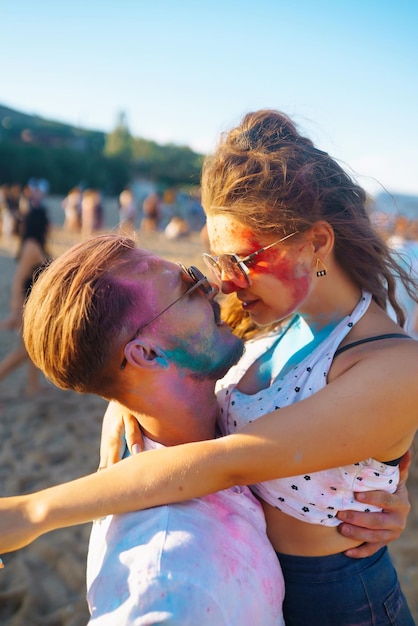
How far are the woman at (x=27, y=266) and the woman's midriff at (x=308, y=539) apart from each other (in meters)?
4.64

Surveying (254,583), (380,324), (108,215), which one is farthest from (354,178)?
(108,215)

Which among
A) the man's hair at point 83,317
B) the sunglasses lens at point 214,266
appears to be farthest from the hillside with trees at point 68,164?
the man's hair at point 83,317

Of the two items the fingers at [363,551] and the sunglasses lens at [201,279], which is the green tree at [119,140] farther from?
the fingers at [363,551]

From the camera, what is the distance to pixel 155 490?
1434 mm

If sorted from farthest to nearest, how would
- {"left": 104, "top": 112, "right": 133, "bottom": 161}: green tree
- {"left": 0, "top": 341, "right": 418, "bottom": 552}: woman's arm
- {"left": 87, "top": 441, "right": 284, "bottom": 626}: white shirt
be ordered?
{"left": 104, "top": 112, "right": 133, "bottom": 161}: green tree < {"left": 0, "top": 341, "right": 418, "bottom": 552}: woman's arm < {"left": 87, "top": 441, "right": 284, "bottom": 626}: white shirt

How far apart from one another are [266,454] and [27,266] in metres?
5.07

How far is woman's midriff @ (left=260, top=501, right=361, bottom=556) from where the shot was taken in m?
1.66

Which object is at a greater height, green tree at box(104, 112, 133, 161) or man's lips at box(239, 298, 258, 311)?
man's lips at box(239, 298, 258, 311)

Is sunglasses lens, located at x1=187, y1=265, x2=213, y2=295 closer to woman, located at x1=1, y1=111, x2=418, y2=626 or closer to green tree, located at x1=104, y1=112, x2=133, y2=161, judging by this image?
woman, located at x1=1, y1=111, x2=418, y2=626

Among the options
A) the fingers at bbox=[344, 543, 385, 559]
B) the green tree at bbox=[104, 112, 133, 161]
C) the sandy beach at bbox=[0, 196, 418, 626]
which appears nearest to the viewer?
the fingers at bbox=[344, 543, 385, 559]

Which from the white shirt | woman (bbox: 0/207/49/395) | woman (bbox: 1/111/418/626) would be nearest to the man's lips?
woman (bbox: 1/111/418/626)

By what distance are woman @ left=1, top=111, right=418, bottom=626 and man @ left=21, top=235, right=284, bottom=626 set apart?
0.09m

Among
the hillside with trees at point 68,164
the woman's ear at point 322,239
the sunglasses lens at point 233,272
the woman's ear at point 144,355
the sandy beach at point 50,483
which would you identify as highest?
the woman's ear at point 322,239

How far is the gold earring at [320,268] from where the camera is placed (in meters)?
1.88
